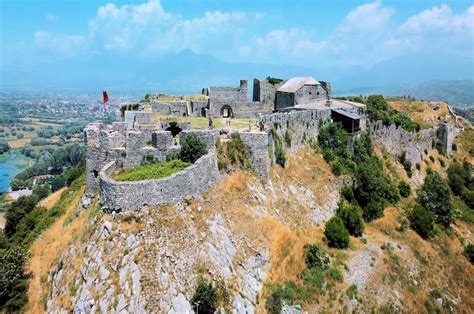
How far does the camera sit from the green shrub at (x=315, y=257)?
2678 cm

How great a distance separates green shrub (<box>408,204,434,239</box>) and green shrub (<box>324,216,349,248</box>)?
32.2 feet

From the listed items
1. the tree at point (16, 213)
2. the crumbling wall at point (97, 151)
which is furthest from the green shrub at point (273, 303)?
the tree at point (16, 213)

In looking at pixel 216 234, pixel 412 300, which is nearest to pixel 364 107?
pixel 412 300

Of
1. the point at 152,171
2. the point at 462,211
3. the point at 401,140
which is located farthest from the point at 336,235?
the point at 401,140

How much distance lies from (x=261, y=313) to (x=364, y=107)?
30679mm

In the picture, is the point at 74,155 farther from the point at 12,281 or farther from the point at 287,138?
the point at 12,281

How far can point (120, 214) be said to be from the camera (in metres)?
22.8

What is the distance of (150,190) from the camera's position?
76.2ft

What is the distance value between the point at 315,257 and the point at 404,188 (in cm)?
2035

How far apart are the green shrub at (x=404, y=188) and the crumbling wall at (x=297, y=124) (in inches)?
407

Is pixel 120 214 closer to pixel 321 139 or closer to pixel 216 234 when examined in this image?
A: pixel 216 234

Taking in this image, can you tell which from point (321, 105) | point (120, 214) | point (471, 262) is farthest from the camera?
point (321, 105)

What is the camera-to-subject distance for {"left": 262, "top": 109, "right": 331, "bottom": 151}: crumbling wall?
35025mm

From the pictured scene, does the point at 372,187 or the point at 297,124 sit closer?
the point at 297,124
